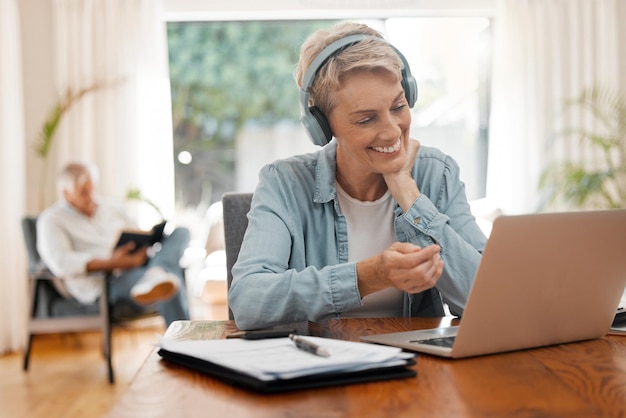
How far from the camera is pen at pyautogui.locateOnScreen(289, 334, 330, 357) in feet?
3.34

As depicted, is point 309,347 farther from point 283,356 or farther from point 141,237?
point 141,237

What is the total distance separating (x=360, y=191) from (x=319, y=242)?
167 millimetres

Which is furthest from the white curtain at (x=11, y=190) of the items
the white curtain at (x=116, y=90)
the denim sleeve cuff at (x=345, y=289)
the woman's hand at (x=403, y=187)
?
the denim sleeve cuff at (x=345, y=289)

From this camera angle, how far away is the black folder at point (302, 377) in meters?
0.95

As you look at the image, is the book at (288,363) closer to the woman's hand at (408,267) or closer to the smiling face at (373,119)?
the woman's hand at (408,267)

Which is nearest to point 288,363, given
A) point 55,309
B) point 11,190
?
point 55,309

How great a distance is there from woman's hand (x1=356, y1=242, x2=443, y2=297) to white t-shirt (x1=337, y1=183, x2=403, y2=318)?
40 centimetres

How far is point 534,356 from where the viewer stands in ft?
3.77

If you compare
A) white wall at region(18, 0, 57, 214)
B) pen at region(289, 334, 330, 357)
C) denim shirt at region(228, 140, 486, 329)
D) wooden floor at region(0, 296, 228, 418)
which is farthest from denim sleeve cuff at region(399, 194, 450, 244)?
white wall at region(18, 0, 57, 214)

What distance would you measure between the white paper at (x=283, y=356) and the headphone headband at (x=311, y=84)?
0.72 meters

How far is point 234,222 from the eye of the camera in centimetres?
184

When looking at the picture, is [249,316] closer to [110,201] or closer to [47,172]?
[110,201]

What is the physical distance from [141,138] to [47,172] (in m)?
0.66

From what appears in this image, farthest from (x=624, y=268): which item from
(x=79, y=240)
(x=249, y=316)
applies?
(x=79, y=240)
